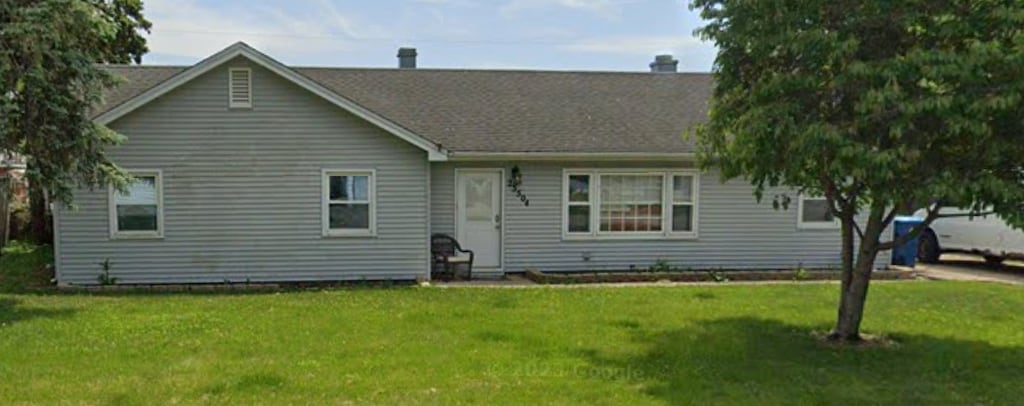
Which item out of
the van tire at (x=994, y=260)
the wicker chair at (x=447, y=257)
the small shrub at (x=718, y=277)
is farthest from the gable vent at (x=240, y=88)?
the van tire at (x=994, y=260)

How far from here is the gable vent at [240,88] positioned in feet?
38.6

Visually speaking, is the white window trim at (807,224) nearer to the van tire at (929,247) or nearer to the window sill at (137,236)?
the van tire at (929,247)

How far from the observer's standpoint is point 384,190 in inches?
485

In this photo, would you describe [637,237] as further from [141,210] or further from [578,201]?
[141,210]

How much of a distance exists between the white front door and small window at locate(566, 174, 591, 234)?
52.0 inches

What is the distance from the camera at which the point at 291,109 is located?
12.0 meters

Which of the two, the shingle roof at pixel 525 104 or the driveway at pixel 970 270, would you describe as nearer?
the shingle roof at pixel 525 104

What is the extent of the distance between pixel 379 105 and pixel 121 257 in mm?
5370

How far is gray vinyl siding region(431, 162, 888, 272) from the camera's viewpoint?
13336 mm

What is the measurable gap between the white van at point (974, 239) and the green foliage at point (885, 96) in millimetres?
9977

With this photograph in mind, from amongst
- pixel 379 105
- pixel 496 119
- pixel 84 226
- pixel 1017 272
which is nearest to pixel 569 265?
pixel 496 119

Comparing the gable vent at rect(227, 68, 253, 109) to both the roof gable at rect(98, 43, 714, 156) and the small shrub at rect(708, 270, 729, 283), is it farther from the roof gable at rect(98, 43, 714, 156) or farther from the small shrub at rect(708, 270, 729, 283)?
the small shrub at rect(708, 270, 729, 283)

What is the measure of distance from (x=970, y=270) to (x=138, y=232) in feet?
54.3

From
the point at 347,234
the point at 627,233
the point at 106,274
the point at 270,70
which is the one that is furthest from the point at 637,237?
the point at 106,274
